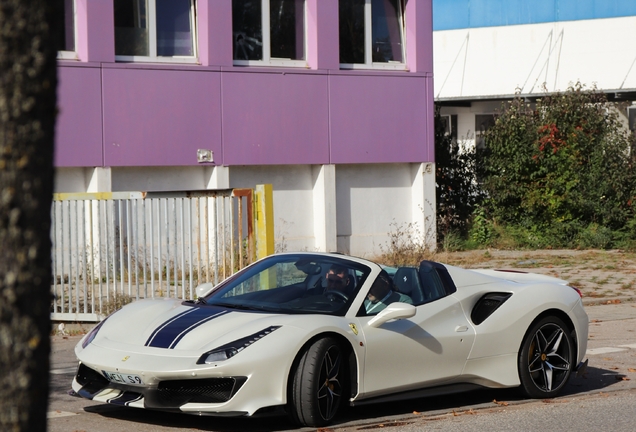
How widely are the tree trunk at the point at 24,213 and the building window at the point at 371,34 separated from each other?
1950cm

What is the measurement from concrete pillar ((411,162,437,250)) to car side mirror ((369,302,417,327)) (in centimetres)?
1525

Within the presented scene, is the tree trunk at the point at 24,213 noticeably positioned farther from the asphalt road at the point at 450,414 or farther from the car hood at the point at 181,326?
the asphalt road at the point at 450,414

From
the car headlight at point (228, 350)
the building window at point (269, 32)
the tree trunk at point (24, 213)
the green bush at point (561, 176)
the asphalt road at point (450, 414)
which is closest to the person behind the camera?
the tree trunk at point (24, 213)

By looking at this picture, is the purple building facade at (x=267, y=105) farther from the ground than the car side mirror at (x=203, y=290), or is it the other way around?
the purple building facade at (x=267, y=105)

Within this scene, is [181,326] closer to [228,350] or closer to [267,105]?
[228,350]

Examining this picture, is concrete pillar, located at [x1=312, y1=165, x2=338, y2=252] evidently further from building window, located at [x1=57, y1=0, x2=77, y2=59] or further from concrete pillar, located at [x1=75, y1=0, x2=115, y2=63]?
building window, located at [x1=57, y1=0, x2=77, y2=59]

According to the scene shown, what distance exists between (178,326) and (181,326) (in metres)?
0.02

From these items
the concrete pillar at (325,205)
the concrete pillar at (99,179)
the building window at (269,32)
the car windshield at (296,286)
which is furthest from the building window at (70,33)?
the car windshield at (296,286)

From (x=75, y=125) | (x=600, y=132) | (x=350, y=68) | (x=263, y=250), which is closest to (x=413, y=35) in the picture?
(x=350, y=68)

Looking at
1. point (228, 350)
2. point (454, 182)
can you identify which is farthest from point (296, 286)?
point (454, 182)

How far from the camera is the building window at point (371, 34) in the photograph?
22078 millimetres

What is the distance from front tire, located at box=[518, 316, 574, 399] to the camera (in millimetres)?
8461

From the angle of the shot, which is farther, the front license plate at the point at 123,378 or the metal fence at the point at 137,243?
the metal fence at the point at 137,243

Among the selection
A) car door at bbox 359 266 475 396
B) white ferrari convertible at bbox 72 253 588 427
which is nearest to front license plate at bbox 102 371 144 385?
white ferrari convertible at bbox 72 253 588 427
